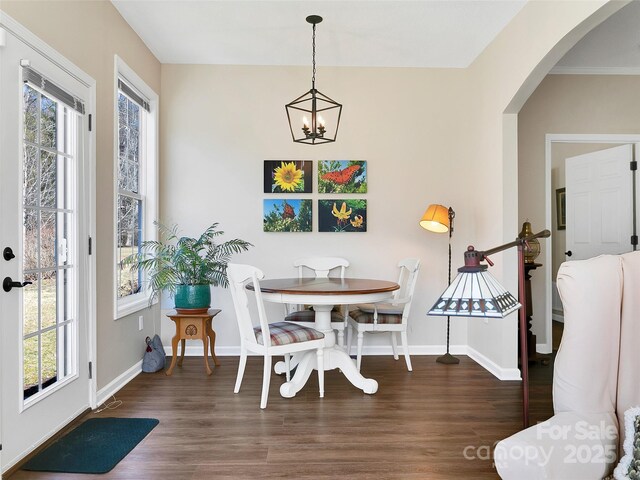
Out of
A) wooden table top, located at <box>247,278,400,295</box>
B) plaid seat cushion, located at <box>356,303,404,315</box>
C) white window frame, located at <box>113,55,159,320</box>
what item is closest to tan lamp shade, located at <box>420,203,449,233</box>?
plaid seat cushion, located at <box>356,303,404,315</box>

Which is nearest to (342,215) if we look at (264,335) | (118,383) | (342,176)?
(342,176)

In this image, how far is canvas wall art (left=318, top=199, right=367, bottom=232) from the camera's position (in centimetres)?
443

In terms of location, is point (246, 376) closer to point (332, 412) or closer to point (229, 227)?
point (332, 412)

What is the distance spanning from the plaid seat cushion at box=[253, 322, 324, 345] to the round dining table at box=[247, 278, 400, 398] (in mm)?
185

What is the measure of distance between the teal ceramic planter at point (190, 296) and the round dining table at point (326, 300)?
0.68m

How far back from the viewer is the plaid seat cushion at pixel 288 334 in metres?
3.05

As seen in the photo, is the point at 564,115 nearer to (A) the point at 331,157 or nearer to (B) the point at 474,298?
(A) the point at 331,157

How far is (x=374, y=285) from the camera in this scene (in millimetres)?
3383

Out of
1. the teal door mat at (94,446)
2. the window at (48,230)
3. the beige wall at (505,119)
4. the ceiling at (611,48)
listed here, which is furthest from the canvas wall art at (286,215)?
the ceiling at (611,48)

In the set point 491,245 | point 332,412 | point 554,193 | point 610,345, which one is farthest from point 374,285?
point 554,193

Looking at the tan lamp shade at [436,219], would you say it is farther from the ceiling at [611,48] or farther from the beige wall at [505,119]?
the ceiling at [611,48]

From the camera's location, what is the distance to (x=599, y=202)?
4.65 m

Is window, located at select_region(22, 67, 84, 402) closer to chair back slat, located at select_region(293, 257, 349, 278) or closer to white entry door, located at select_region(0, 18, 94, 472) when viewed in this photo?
white entry door, located at select_region(0, 18, 94, 472)

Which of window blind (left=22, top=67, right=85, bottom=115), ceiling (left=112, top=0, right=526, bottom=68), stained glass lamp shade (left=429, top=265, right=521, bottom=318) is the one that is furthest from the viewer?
ceiling (left=112, top=0, right=526, bottom=68)
